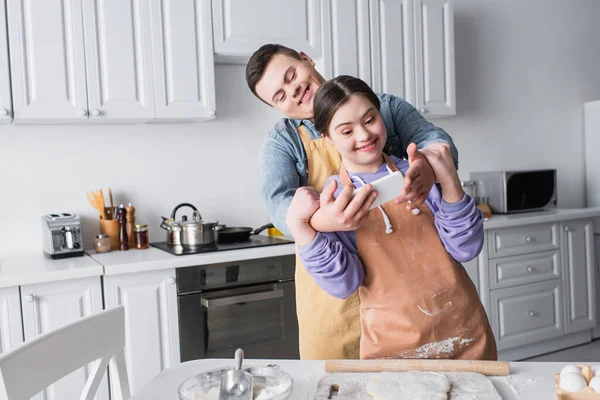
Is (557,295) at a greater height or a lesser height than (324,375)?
lesser

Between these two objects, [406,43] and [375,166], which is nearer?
[375,166]

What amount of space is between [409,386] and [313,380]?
0.67 feet

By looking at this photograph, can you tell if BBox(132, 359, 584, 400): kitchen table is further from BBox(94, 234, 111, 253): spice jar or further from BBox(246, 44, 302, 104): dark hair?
BBox(94, 234, 111, 253): spice jar

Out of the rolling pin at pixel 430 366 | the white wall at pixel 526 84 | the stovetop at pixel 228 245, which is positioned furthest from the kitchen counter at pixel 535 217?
the rolling pin at pixel 430 366

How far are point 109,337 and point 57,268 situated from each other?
4.03ft

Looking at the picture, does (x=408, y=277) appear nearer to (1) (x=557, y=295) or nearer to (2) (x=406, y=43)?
(2) (x=406, y=43)

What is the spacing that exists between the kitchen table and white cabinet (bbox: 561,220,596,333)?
9.27ft

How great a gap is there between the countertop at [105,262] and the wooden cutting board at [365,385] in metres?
1.51

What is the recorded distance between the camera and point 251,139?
3387mm

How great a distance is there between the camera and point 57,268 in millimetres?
2447

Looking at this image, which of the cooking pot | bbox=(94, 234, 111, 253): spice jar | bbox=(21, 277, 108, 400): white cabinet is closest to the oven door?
the cooking pot

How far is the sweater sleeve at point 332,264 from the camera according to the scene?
1313 millimetres

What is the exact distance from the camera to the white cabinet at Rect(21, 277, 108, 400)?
2.37 meters

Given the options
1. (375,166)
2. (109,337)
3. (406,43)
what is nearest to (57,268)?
(109,337)
